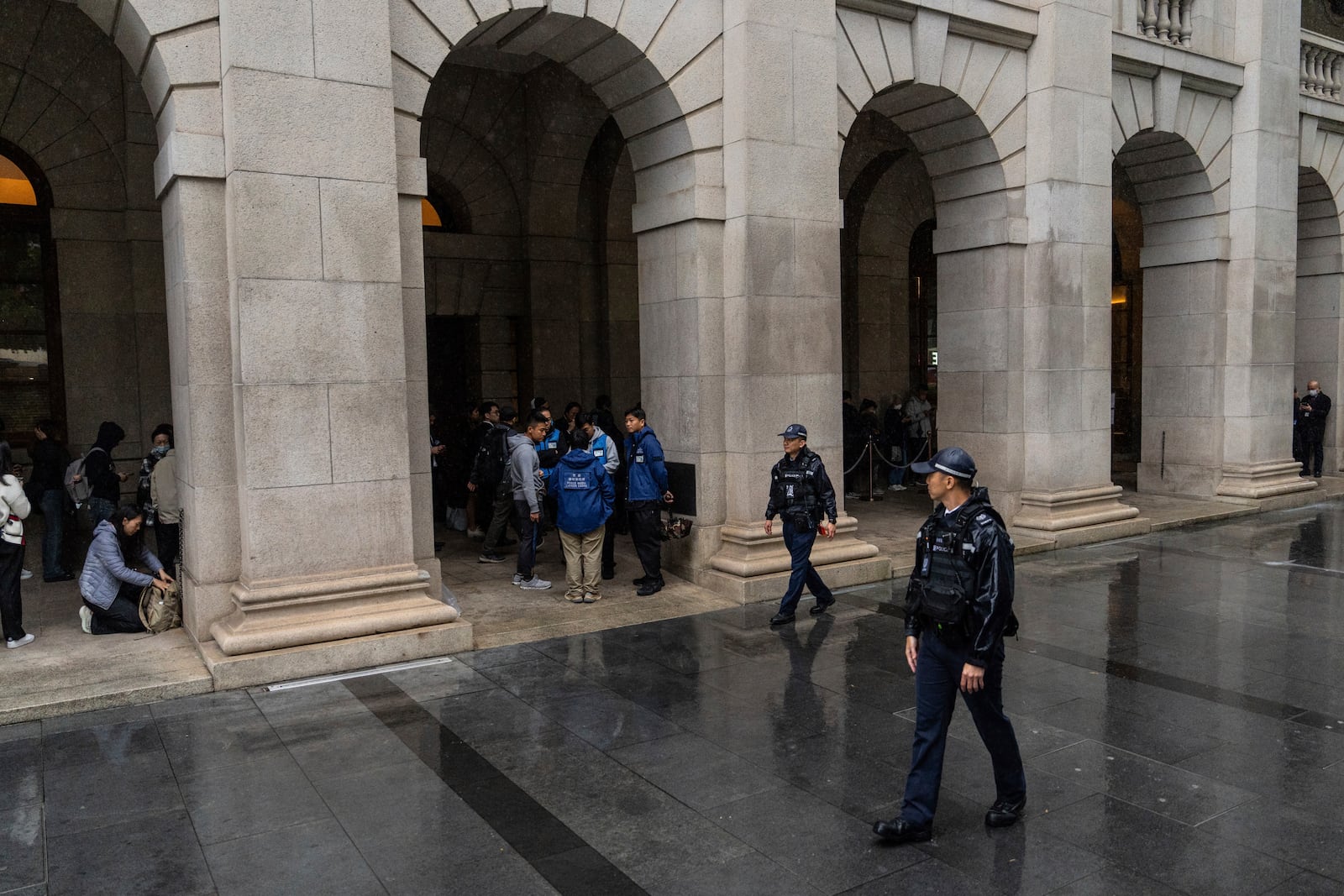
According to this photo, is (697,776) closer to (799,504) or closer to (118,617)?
(799,504)

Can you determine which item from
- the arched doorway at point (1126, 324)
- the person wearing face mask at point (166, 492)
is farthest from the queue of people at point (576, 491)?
the arched doorway at point (1126, 324)

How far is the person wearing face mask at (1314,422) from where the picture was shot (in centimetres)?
1816

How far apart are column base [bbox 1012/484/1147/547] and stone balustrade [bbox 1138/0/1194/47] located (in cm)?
643

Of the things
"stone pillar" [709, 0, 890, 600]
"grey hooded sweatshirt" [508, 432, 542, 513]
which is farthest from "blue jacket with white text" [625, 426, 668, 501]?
"grey hooded sweatshirt" [508, 432, 542, 513]

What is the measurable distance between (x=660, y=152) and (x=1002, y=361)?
207 inches

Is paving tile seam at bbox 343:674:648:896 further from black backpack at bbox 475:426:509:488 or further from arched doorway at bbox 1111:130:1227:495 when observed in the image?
arched doorway at bbox 1111:130:1227:495

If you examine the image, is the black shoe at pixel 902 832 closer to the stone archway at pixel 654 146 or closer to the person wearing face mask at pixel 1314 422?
the stone archway at pixel 654 146

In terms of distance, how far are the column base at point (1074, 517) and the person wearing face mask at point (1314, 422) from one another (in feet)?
21.6

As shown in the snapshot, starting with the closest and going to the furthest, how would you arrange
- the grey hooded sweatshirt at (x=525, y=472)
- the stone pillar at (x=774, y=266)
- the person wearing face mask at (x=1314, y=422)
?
the stone pillar at (x=774, y=266)
the grey hooded sweatshirt at (x=525, y=472)
the person wearing face mask at (x=1314, y=422)

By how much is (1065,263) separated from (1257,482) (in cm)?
552

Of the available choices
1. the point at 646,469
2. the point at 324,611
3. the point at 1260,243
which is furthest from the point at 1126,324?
the point at 324,611

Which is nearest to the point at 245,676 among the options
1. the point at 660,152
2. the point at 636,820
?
the point at 636,820

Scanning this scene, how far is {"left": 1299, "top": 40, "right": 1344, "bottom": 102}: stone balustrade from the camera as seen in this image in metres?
17.3

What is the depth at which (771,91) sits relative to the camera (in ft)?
34.2
